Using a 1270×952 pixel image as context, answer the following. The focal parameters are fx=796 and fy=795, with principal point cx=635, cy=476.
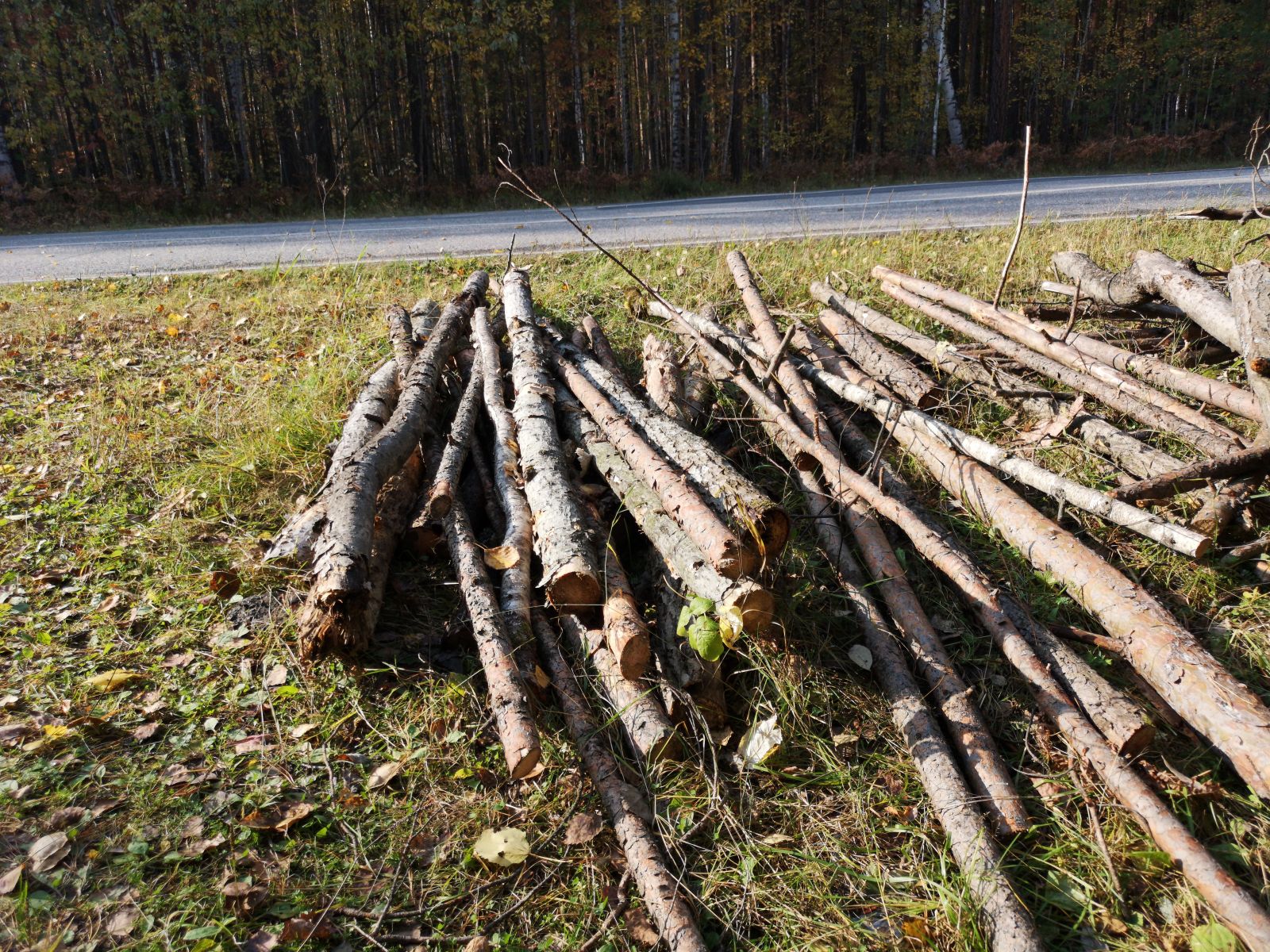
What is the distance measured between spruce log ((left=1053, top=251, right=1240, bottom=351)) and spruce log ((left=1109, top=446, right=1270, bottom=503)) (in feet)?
2.94

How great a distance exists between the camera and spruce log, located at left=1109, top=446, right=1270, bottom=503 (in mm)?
3361

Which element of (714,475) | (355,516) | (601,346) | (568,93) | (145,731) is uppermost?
(568,93)

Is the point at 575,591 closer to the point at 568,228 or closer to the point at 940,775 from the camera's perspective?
the point at 940,775

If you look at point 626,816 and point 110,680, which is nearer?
point 626,816

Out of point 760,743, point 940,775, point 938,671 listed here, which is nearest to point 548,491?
point 760,743

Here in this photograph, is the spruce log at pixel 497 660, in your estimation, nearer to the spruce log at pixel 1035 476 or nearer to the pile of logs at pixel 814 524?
the pile of logs at pixel 814 524

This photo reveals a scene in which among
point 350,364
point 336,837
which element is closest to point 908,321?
point 350,364

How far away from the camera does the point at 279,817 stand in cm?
263

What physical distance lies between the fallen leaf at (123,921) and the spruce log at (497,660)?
1136 mm

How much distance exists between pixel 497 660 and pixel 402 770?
0.51 m

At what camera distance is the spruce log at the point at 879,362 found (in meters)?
4.54

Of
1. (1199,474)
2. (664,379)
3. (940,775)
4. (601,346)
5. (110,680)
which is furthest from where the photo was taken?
(601,346)

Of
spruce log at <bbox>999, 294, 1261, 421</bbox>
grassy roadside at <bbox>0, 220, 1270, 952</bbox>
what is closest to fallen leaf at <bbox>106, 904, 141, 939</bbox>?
grassy roadside at <bbox>0, 220, 1270, 952</bbox>

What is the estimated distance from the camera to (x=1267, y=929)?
1.99m
